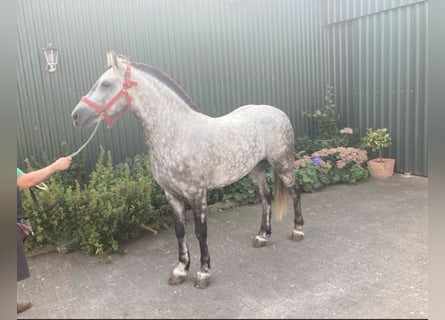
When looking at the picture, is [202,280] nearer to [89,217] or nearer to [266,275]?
[266,275]

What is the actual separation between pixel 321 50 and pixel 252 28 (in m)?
1.65

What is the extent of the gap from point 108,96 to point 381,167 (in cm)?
493

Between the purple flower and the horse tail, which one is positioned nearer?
the horse tail

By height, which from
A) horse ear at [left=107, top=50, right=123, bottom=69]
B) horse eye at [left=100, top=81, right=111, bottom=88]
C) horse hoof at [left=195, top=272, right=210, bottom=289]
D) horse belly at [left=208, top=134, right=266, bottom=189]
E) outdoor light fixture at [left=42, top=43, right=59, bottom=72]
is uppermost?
outdoor light fixture at [left=42, top=43, right=59, bottom=72]

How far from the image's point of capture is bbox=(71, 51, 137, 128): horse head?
2.62 m

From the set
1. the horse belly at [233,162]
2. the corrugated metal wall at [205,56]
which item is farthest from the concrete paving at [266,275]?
the corrugated metal wall at [205,56]

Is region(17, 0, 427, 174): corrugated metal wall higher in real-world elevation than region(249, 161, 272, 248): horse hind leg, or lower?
higher

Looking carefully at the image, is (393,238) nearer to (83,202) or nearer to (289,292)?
(289,292)

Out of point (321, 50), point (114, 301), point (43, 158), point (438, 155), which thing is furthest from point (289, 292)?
point (321, 50)

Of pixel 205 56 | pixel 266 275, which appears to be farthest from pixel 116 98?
pixel 205 56

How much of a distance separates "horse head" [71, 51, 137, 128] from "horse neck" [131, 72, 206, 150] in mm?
94

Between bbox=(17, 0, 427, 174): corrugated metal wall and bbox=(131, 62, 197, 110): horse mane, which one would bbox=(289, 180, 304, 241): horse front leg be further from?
bbox=(17, 0, 427, 174): corrugated metal wall

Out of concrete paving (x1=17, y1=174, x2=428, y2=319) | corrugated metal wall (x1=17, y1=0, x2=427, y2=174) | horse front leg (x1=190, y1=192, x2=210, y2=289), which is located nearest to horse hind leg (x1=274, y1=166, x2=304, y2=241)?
Result: concrete paving (x1=17, y1=174, x2=428, y2=319)

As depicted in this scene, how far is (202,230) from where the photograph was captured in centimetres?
303
